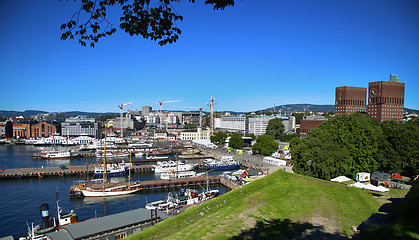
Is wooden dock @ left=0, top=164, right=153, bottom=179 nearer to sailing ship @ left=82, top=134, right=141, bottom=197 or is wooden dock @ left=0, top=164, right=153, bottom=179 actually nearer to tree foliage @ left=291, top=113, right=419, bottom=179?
sailing ship @ left=82, top=134, right=141, bottom=197

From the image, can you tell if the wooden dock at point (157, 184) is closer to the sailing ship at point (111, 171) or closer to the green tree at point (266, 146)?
the sailing ship at point (111, 171)

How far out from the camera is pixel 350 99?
6122cm

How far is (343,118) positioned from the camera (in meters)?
28.5

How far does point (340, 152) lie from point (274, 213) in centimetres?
1479

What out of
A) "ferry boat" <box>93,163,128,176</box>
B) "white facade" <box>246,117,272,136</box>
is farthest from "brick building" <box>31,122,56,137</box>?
"white facade" <box>246,117,272,136</box>

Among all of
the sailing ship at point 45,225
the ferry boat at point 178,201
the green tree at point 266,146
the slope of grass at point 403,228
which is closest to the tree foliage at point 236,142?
the green tree at point 266,146

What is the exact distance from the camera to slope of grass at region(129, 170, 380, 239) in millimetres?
8982

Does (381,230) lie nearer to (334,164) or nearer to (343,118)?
(334,164)

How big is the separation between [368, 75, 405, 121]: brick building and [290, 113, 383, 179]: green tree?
35.0 meters

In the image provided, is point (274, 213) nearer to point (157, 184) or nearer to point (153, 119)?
point (157, 184)

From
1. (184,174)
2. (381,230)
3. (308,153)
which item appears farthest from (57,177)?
(381,230)

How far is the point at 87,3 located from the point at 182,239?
7271 mm

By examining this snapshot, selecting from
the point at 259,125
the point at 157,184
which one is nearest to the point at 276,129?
the point at 259,125

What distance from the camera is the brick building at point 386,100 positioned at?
180 ft
